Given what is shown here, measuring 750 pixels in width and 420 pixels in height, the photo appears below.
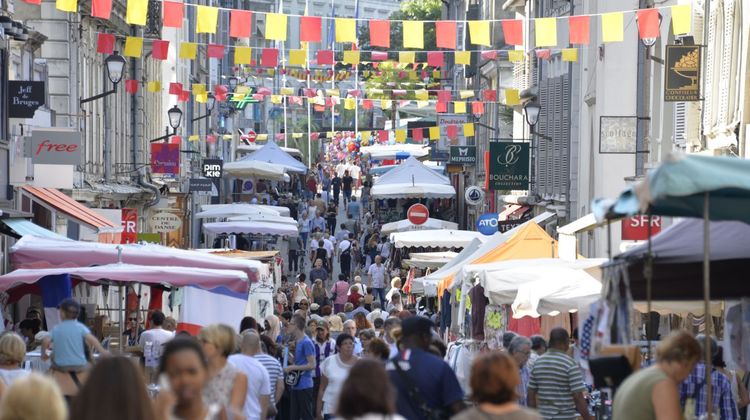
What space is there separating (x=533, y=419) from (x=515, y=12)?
43056mm

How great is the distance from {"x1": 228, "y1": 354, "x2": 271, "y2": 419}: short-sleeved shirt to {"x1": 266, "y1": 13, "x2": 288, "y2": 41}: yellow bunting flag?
11.0 metres

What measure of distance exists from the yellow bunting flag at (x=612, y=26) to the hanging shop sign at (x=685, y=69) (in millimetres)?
1273

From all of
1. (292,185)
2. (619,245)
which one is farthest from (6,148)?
(292,185)

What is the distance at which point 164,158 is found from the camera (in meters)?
38.9

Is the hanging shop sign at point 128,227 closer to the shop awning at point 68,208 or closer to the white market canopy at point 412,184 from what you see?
the shop awning at point 68,208

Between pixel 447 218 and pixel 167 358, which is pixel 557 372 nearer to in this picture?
pixel 167 358

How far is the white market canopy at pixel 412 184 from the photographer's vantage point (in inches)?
1757

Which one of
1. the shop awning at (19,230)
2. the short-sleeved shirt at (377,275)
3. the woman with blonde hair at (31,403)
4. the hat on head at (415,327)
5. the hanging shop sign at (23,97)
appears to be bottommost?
the short-sleeved shirt at (377,275)

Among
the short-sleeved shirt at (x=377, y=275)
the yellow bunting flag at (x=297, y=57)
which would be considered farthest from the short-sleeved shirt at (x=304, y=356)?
the short-sleeved shirt at (x=377, y=275)

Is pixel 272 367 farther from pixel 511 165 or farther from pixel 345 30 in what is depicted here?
pixel 511 165

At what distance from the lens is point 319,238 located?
43.8 metres

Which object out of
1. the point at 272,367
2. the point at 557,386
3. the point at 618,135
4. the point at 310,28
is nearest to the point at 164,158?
the point at 618,135

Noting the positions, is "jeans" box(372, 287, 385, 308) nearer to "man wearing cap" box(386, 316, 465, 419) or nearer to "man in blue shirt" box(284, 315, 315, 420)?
"man in blue shirt" box(284, 315, 315, 420)

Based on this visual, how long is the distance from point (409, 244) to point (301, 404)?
16.7 meters
